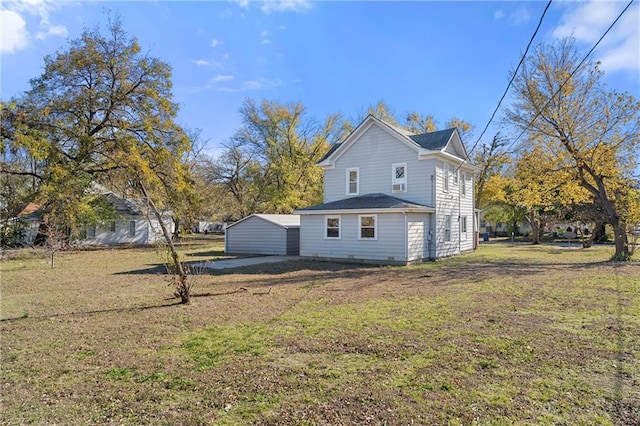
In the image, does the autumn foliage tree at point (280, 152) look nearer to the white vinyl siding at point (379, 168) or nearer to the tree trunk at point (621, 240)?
the white vinyl siding at point (379, 168)

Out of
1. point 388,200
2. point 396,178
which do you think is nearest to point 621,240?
point 396,178

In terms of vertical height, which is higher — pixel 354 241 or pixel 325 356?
pixel 354 241

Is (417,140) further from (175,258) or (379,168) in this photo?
(175,258)

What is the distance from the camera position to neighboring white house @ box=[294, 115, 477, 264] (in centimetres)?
1652

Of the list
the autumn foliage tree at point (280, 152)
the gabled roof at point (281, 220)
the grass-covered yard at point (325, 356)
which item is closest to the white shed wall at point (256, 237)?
the gabled roof at point (281, 220)

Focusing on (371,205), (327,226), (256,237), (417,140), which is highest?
(417,140)

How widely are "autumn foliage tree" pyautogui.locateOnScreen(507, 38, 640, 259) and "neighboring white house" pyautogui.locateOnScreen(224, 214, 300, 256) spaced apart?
43.5 feet

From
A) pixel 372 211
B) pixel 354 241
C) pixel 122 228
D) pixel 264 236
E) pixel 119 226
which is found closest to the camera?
pixel 372 211

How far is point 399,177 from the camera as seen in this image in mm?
18469

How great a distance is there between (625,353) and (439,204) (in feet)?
44.3

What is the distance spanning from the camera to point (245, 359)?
497 centimetres

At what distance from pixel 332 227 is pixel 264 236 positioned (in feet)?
19.8

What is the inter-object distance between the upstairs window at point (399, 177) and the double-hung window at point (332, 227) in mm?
3250

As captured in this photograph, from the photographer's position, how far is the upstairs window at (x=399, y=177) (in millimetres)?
18312
